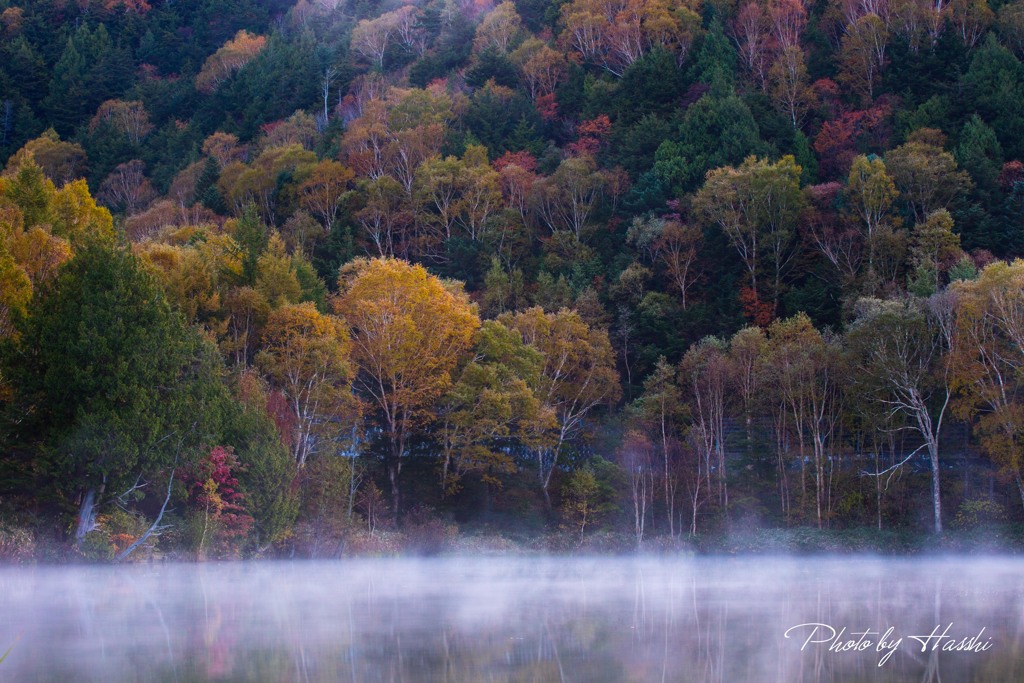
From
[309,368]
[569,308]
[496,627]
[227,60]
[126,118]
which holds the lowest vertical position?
[496,627]

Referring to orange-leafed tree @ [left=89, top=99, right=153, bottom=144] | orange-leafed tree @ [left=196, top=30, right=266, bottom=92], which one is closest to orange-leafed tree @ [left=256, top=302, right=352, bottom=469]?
orange-leafed tree @ [left=89, top=99, right=153, bottom=144]

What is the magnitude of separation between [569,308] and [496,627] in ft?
120

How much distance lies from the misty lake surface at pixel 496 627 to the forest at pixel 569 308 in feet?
17.2

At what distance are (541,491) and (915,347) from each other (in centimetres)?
1563

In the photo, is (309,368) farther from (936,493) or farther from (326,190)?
(326,190)

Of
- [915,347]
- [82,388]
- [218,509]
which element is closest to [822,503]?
[915,347]

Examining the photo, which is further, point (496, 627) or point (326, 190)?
Answer: point (326, 190)

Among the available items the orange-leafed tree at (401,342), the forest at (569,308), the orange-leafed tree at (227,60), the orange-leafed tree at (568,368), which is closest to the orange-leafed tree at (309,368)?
the forest at (569,308)

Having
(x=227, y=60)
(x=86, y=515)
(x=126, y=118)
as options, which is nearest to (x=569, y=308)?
(x=86, y=515)

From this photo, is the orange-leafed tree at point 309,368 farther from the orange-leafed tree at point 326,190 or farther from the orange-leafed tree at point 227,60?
the orange-leafed tree at point 227,60

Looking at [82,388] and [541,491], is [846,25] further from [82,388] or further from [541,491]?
[82,388]

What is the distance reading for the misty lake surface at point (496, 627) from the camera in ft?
39.7

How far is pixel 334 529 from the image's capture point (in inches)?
1344

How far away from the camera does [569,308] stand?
51.7 m
